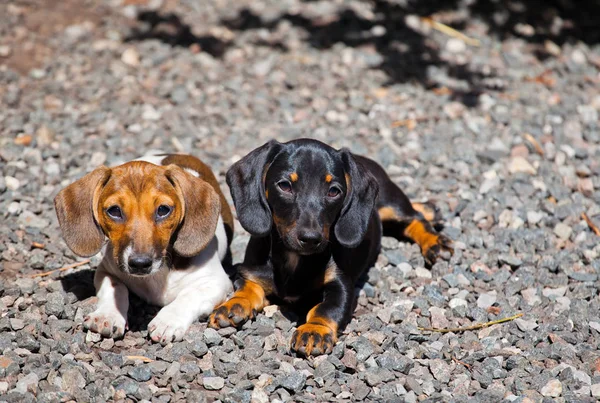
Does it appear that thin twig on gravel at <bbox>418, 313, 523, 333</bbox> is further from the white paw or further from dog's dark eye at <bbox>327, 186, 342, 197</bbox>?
Answer: the white paw

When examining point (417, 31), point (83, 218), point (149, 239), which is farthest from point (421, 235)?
point (417, 31)

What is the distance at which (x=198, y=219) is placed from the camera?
19.5 feet

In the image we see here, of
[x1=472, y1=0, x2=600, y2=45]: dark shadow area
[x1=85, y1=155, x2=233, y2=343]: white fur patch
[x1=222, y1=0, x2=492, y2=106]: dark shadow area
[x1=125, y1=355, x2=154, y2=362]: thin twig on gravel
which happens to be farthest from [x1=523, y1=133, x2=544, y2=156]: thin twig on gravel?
[x1=125, y1=355, x2=154, y2=362]: thin twig on gravel

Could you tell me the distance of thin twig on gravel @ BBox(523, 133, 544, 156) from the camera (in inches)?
356

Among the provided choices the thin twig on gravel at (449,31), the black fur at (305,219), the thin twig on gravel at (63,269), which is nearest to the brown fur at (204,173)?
the black fur at (305,219)

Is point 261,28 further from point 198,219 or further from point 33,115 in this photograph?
point 198,219

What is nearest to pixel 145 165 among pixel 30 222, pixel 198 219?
pixel 198 219

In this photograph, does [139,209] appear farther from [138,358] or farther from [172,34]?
[172,34]

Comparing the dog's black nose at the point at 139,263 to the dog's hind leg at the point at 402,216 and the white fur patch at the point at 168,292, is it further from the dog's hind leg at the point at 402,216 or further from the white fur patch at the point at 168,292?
the dog's hind leg at the point at 402,216

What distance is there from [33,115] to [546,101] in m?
5.93

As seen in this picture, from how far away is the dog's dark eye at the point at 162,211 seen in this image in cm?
570

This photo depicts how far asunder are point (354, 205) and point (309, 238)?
0.63 meters

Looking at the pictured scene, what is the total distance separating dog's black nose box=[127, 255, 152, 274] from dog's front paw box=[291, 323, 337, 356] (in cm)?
111

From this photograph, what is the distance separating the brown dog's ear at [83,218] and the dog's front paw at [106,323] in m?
0.42
